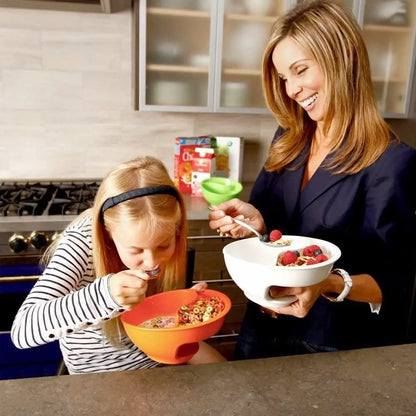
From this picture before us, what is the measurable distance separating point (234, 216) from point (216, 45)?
115 centimetres

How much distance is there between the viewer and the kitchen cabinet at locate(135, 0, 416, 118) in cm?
214

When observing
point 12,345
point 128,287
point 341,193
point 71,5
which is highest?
point 71,5

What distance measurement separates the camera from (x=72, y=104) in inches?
94.1

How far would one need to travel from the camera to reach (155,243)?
1.08m

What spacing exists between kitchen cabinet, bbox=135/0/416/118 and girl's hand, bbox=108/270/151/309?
1.45m

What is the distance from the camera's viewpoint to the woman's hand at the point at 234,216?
1.26 metres

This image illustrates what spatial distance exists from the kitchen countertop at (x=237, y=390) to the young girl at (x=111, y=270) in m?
0.15

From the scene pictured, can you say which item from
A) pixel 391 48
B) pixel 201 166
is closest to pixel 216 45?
pixel 201 166

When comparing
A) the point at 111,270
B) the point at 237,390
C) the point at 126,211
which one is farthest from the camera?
the point at 111,270

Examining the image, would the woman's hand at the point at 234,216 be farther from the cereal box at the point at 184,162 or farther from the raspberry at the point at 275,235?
the cereal box at the point at 184,162

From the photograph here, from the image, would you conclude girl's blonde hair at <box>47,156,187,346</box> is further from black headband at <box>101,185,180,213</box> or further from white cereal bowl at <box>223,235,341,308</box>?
white cereal bowl at <box>223,235,341,308</box>

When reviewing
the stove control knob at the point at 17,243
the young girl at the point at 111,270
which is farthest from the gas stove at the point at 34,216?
the young girl at the point at 111,270

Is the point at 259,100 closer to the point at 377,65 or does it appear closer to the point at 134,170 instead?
the point at 377,65

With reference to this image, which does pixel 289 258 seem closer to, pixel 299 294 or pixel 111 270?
pixel 299 294
